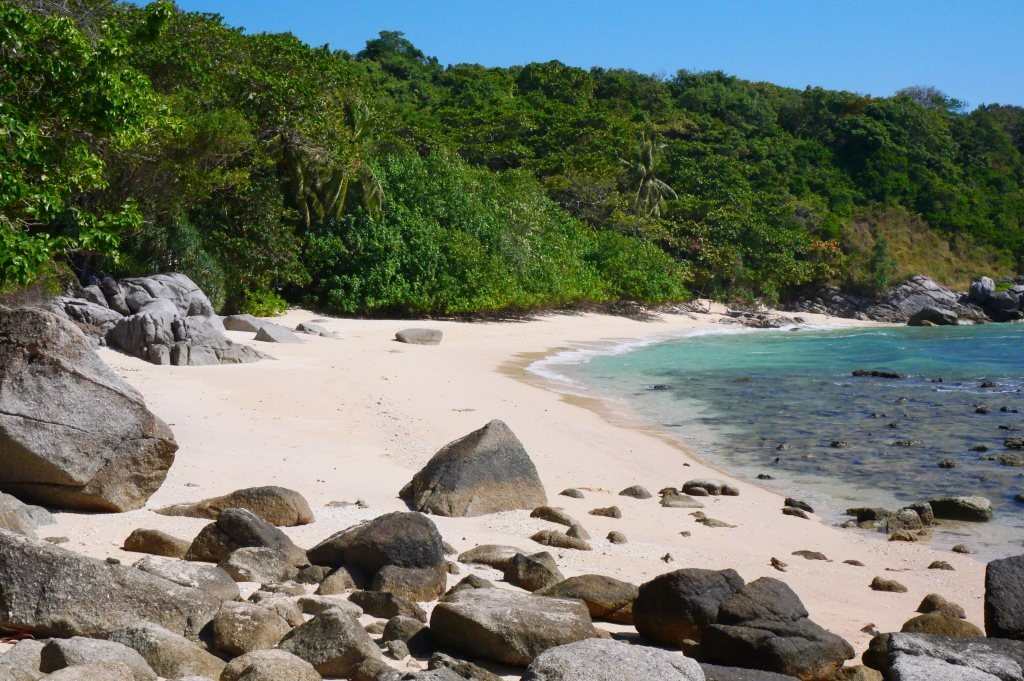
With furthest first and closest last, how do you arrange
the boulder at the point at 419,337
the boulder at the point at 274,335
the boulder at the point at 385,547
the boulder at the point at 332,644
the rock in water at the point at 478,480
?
the boulder at the point at 419,337 < the boulder at the point at 274,335 < the rock in water at the point at 478,480 < the boulder at the point at 385,547 < the boulder at the point at 332,644

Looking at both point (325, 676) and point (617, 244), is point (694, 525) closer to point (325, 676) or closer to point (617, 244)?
point (325, 676)

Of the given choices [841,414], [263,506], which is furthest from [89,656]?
[841,414]

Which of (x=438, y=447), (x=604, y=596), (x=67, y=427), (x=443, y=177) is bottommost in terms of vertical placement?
(x=438, y=447)

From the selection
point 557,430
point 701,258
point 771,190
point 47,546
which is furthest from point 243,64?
point 771,190

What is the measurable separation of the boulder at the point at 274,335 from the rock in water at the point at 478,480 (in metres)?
13.3

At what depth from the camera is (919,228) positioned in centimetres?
6731

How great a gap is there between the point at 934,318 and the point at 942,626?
166 feet

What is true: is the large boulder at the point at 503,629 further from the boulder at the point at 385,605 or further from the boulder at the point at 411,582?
the boulder at the point at 411,582

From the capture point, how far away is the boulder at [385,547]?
250 inches

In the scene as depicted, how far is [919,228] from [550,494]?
63769mm

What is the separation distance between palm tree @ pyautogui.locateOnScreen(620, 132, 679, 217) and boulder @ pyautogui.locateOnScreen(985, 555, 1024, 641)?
46.1 metres

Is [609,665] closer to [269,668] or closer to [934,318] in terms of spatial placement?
[269,668]

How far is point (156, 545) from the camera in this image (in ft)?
21.6

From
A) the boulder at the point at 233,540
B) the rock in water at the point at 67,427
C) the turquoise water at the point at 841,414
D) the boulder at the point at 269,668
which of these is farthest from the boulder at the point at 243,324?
the boulder at the point at 269,668
